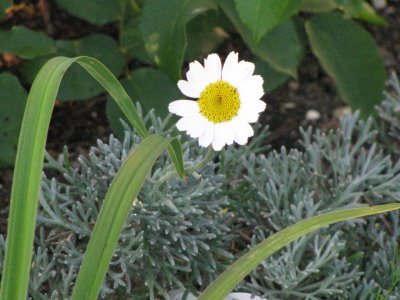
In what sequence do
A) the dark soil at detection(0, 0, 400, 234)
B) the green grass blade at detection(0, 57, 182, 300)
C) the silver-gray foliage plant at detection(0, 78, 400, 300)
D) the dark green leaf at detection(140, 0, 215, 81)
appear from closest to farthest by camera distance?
the green grass blade at detection(0, 57, 182, 300)
the silver-gray foliage plant at detection(0, 78, 400, 300)
the dark green leaf at detection(140, 0, 215, 81)
the dark soil at detection(0, 0, 400, 234)

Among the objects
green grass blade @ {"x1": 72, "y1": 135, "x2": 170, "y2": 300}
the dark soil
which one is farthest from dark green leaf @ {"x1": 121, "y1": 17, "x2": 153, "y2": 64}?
green grass blade @ {"x1": 72, "y1": 135, "x2": 170, "y2": 300}

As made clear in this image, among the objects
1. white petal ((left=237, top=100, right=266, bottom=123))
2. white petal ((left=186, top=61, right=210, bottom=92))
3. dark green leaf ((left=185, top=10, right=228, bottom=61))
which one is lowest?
white petal ((left=237, top=100, right=266, bottom=123))

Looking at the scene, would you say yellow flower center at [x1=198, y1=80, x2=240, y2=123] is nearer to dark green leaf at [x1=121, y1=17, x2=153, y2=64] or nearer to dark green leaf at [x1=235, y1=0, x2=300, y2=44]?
dark green leaf at [x1=235, y1=0, x2=300, y2=44]

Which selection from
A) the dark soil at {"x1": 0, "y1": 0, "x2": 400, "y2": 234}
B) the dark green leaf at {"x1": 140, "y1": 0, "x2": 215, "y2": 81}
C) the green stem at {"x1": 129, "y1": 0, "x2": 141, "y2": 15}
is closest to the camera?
the dark green leaf at {"x1": 140, "y1": 0, "x2": 215, "y2": 81}

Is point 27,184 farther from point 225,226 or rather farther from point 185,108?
point 225,226

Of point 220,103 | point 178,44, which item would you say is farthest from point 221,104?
point 178,44

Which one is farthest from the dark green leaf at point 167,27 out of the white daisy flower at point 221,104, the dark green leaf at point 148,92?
the white daisy flower at point 221,104

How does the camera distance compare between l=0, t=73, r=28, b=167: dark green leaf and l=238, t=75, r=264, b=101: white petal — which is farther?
l=0, t=73, r=28, b=167: dark green leaf
